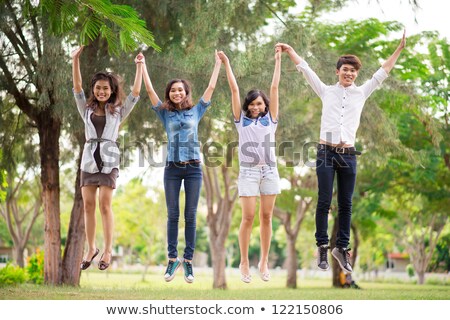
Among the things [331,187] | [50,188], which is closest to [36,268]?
[50,188]

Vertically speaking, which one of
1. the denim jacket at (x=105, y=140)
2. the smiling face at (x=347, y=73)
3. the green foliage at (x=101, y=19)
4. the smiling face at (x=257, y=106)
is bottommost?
the denim jacket at (x=105, y=140)

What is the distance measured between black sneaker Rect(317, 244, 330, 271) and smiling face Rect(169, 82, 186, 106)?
2105 mm

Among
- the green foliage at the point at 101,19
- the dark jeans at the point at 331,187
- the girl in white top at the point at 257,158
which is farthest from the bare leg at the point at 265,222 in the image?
the green foliage at the point at 101,19

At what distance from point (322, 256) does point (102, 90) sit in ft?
9.29

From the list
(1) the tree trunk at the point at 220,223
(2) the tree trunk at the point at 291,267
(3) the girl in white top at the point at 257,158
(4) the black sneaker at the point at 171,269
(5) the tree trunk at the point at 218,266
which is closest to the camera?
(4) the black sneaker at the point at 171,269

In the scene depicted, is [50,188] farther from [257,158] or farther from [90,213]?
[257,158]

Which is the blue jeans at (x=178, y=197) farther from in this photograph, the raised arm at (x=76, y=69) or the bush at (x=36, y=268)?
the bush at (x=36, y=268)

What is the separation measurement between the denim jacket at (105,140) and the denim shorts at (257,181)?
4.33 ft

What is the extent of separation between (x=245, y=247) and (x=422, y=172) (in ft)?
35.8

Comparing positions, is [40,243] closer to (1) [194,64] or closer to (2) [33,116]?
(2) [33,116]

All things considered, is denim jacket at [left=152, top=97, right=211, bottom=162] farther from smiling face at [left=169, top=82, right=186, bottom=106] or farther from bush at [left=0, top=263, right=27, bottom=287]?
bush at [left=0, top=263, right=27, bottom=287]

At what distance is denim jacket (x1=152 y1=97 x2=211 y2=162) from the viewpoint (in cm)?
667

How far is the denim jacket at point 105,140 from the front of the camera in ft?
21.8

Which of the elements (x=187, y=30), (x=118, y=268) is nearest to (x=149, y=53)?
(x=187, y=30)
